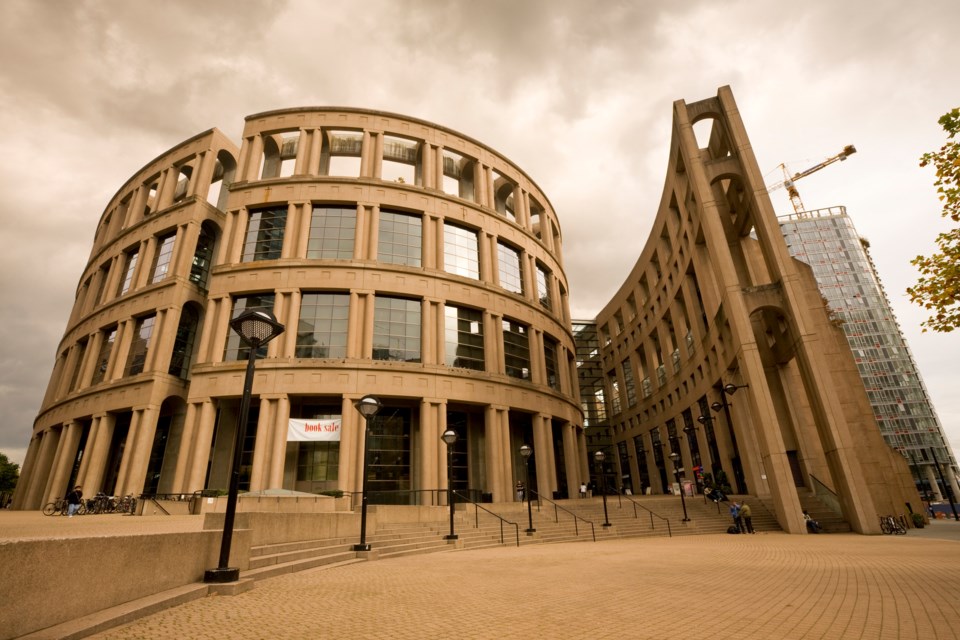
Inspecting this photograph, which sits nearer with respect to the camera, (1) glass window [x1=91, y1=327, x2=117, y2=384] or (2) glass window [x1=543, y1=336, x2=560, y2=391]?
(1) glass window [x1=91, y1=327, x2=117, y2=384]

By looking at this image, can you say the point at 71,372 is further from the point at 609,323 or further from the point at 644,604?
the point at 609,323

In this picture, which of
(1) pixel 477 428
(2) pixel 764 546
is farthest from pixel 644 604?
(1) pixel 477 428

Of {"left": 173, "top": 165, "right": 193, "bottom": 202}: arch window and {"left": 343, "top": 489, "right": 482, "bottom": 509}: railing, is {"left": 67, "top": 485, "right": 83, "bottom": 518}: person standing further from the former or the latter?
{"left": 173, "top": 165, "right": 193, "bottom": 202}: arch window

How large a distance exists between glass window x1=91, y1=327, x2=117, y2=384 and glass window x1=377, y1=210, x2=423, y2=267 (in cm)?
2019

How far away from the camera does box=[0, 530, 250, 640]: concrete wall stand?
3.99 meters

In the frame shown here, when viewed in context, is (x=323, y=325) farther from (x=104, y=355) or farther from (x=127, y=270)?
(x=127, y=270)

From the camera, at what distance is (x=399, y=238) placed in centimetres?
3017

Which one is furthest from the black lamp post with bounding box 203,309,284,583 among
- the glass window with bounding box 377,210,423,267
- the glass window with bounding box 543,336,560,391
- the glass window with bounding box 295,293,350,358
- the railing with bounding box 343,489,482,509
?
the glass window with bounding box 543,336,560,391

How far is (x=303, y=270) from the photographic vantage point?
2733cm

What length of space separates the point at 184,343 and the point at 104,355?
7.74 meters

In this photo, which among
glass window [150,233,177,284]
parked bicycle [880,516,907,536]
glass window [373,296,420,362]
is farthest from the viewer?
glass window [150,233,177,284]

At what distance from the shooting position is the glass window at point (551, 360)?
34.9 meters

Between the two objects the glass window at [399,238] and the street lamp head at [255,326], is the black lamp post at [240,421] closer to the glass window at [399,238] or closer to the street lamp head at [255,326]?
the street lamp head at [255,326]

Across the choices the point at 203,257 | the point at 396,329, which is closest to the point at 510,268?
the point at 396,329
